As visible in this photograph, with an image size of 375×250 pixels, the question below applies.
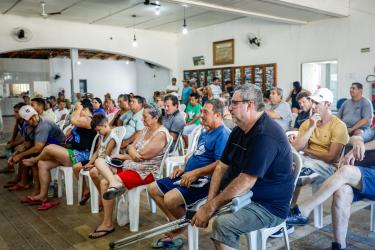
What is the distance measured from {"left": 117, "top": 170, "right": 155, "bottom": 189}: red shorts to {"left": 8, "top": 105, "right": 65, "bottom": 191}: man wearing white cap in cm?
144

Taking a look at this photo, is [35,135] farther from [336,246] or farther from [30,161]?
[336,246]

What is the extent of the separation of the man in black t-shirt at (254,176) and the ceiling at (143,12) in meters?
4.90

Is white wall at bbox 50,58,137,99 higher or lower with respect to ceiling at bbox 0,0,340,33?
lower

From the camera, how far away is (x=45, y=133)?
3906 mm

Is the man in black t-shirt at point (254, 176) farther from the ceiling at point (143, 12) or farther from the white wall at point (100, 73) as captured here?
the white wall at point (100, 73)

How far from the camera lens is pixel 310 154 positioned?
2971 millimetres

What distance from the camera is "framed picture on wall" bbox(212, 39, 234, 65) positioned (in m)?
10.0

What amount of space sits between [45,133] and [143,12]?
590 centimetres

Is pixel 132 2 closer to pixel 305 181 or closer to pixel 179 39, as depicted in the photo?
pixel 179 39

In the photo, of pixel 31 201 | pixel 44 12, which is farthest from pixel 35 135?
pixel 44 12

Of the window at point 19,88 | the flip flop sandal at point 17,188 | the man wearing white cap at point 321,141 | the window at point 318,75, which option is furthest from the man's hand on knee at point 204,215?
the window at point 19,88

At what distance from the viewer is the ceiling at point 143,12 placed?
6.89 meters

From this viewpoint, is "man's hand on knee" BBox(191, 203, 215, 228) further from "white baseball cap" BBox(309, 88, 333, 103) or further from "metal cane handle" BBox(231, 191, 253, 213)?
"white baseball cap" BBox(309, 88, 333, 103)

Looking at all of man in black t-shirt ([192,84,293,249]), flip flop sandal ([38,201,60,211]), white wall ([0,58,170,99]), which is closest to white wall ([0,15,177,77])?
white wall ([0,58,170,99])
